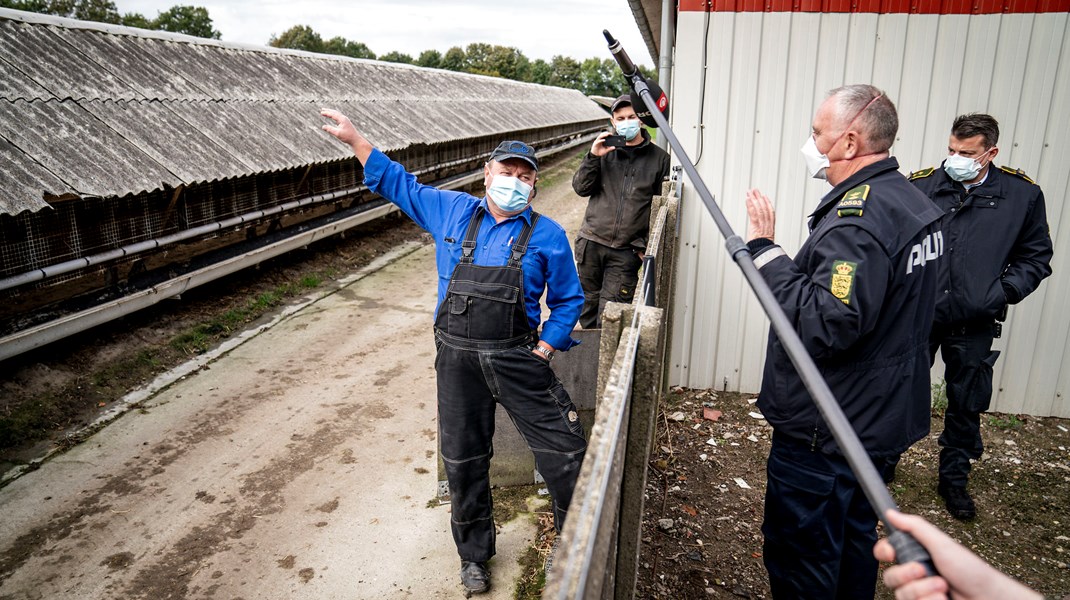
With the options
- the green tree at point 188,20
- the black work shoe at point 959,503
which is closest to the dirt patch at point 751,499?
the black work shoe at point 959,503

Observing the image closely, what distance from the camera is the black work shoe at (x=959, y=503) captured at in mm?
4250

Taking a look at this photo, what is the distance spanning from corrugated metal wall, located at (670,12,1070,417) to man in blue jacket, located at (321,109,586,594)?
2.33 metres

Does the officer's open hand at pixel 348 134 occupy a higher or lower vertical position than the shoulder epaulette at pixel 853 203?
higher

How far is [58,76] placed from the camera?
6.46m

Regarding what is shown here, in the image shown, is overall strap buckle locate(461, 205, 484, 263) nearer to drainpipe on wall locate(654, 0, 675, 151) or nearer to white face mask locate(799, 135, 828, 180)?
white face mask locate(799, 135, 828, 180)

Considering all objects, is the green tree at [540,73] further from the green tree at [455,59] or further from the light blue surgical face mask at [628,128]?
the light blue surgical face mask at [628,128]

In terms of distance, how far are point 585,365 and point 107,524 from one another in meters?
3.04

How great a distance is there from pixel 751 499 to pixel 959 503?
49.2 inches

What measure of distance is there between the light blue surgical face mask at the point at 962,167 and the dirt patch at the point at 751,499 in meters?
2.04

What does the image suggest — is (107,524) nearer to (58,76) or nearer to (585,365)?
(585,365)

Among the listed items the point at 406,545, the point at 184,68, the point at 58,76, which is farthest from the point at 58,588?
the point at 184,68

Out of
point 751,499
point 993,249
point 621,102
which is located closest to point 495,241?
point 621,102

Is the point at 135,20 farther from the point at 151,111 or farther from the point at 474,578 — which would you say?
the point at 474,578

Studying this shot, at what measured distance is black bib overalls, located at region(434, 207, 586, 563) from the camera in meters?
3.20
